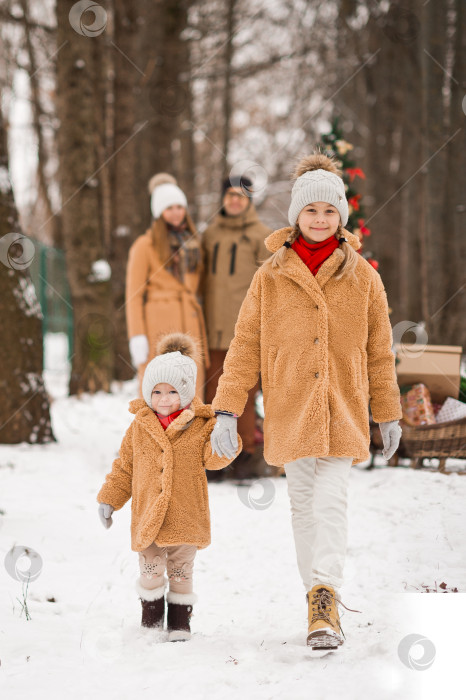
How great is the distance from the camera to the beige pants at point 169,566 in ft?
10.0

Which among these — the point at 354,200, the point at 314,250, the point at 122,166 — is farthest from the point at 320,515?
the point at 122,166

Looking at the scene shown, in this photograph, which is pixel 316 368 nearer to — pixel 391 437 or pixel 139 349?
pixel 391 437

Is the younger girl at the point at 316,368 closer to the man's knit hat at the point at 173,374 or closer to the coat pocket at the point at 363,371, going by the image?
the coat pocket at the point at 363,371

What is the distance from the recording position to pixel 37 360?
20.8ft

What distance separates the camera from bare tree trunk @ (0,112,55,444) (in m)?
6.12

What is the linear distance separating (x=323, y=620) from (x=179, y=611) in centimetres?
62

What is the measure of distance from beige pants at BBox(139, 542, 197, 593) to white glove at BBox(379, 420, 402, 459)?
88 centimetres

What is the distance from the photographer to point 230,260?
18.0 feet

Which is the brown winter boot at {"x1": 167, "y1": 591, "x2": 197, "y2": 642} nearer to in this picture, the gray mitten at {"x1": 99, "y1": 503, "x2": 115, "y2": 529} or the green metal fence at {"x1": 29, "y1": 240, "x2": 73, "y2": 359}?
the gray mitten at {"x1": 99, "y1": 503, "x2": 115, "y2": 529}

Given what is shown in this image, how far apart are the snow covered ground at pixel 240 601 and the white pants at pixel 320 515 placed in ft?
0.94

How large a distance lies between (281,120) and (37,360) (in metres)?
15.9

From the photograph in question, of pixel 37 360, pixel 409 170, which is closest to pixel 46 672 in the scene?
pixel 37 360

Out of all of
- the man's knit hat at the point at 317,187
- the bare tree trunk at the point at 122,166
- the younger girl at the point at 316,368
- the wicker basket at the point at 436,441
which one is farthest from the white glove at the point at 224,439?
the bare tree trunk at the point at 122,166

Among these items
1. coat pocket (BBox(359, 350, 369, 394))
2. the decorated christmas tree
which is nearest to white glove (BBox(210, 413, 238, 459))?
coat pocket (BBox(359, 350, 369, 394))
